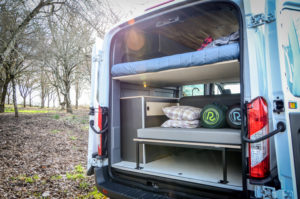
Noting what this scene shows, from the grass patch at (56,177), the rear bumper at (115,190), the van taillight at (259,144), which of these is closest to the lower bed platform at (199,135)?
the van taillight at (259,144)

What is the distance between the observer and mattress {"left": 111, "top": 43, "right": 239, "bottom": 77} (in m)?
1.77

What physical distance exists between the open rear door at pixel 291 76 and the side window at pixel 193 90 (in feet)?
8.03

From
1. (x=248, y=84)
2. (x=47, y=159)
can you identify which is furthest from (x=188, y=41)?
(x=47, y=159)

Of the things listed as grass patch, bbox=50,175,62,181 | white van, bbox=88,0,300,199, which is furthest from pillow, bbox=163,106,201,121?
grass patch, bbox=50,175,62,181

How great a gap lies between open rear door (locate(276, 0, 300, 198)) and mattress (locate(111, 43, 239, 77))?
36cm

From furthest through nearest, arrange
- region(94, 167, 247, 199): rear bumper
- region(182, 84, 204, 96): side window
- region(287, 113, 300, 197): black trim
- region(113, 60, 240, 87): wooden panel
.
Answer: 1. region(182, 84, 204, 96): side window
2. region(113, 60, 240, 87): wooden panel
3. region(94, 167, 247, 199): rear bumper
4. region(287, 113, 300, 197): black trim

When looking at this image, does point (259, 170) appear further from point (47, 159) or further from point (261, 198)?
point (47, 159)

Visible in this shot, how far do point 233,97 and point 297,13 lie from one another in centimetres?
185

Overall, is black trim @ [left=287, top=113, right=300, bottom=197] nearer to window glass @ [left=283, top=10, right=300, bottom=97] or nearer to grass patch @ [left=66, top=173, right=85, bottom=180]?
window glass @ [left=283, top=10, right=300, bottom=97]

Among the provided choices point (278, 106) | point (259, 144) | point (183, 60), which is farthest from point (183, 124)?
point (278, 106)

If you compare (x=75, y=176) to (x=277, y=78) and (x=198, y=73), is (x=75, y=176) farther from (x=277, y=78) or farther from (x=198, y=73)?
(x=277, y=78)

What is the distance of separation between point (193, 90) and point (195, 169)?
2.02 metres

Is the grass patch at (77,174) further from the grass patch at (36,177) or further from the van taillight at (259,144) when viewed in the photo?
the van taillight at (259,144)

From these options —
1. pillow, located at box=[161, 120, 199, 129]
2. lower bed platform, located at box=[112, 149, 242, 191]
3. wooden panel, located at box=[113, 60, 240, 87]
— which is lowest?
lower bed platform, located at box=[112, 149, 242, 191]
